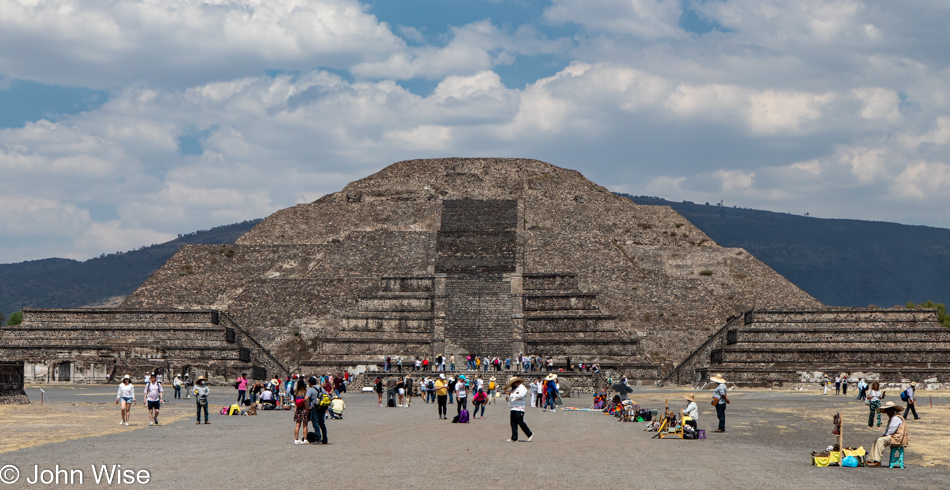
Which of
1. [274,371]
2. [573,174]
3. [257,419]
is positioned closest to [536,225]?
[573,174]

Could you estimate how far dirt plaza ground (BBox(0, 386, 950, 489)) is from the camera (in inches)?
552

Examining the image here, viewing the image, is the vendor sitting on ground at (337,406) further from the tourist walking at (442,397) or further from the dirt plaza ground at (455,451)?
the tourist walking at (442,397)

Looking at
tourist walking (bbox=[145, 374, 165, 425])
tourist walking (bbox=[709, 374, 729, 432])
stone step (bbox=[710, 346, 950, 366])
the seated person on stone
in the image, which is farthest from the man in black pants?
stone step (bbox=[710, 346, 950, 366])

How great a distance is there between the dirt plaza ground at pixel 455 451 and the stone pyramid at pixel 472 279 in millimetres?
22116

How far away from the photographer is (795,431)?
910 inches

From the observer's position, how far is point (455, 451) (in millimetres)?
17766

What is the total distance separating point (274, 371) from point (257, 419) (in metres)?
23.0

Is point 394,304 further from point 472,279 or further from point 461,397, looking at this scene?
point 461,397

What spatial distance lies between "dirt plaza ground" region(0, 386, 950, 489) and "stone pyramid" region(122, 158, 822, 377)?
2212 cm

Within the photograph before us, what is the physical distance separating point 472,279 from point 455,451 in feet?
130

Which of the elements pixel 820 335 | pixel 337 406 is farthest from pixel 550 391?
pixel 820 335

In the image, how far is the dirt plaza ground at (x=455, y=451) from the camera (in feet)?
46.0

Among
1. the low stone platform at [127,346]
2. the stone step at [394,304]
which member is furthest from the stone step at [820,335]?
the low stone platform at [127,346]

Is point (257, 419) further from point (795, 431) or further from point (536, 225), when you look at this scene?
point (536, 225)
